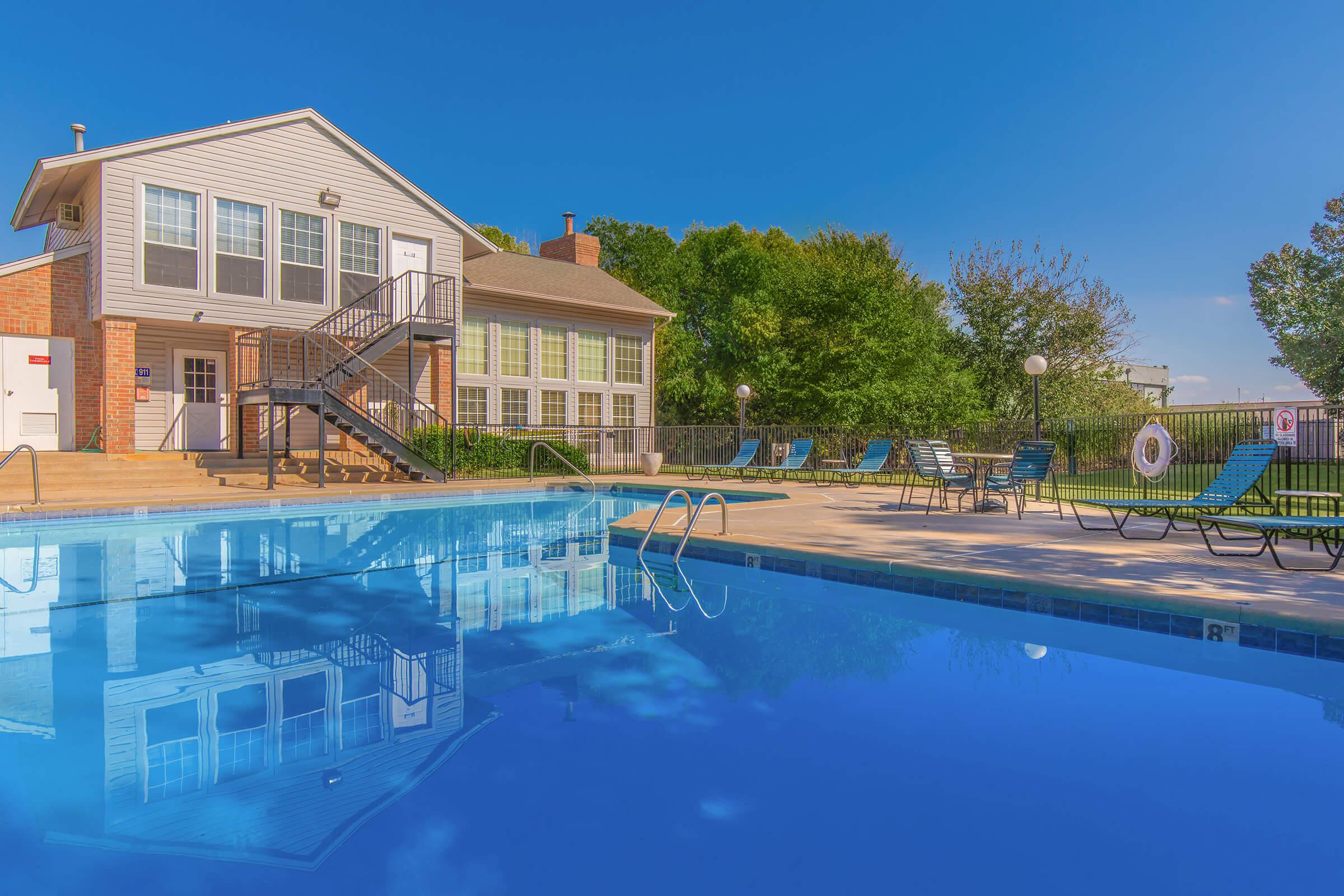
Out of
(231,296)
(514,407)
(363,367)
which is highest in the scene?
(231,296)

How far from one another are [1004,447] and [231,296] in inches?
592

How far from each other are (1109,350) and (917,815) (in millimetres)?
26839

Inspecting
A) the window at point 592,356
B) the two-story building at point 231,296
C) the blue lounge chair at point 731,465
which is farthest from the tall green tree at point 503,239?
the blue lounge chair at point 731,465

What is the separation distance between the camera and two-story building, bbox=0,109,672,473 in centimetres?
1428

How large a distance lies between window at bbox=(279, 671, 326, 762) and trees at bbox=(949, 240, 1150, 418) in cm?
2406

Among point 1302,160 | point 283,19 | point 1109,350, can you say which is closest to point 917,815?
point 283,19

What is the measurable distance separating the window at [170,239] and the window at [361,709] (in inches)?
536

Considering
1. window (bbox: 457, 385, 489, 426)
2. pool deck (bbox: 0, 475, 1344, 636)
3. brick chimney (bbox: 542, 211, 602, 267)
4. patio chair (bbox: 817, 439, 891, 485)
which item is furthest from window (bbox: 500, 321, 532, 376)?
patio chair (bbox: 817, 439, 891, 485)

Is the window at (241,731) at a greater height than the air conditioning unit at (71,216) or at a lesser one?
lesser

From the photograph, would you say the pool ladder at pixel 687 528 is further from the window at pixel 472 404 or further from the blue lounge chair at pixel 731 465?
the window at pixel 472 404

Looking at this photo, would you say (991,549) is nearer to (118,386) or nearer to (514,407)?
(118,386)

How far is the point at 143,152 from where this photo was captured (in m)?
14.4

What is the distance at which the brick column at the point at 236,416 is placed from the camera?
15555mm

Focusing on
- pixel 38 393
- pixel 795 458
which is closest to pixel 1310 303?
pixel 795 458
